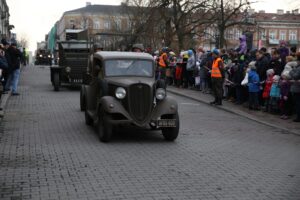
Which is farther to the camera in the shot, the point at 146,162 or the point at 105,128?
the point at 105,128

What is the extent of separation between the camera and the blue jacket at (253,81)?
15828 mm

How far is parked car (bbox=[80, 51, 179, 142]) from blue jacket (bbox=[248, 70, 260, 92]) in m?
5.19

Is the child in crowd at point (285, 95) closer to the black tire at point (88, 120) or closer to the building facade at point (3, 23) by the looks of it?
the black tire at point (88, 120)

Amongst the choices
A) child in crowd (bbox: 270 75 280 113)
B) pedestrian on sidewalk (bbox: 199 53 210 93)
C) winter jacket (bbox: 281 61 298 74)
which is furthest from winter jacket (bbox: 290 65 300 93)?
pedestrian on sidewalk (bbox: 199 53 210 93)

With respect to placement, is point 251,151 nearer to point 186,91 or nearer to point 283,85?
point 283,85

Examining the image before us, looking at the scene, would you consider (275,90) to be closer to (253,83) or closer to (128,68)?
(253,83)

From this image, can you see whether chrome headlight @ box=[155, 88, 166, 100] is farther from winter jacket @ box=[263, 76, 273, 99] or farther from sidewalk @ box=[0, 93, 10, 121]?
winter jacket @ box=[263, 76, 273, 99]

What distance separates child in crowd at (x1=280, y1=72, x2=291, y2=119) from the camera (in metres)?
14.3

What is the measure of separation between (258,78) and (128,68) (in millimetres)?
5834

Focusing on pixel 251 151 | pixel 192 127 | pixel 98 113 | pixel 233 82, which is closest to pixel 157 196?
pixel 251 151

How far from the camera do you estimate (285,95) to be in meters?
14.3

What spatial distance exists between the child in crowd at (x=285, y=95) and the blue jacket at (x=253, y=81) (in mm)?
1206

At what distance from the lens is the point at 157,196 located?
6.57 meters

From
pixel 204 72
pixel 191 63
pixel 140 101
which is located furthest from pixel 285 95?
pixel 191 63
